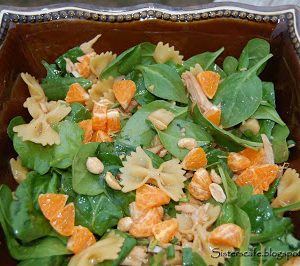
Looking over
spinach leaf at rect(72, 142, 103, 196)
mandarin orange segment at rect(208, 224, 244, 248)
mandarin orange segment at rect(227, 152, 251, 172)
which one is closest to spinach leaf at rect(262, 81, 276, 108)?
mandarin orange segment at rect(227, 152, 251, 172)

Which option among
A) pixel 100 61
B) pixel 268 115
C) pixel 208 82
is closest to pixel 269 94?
pixel 268 115

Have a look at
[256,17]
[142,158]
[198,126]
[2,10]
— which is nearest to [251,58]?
[256,17]

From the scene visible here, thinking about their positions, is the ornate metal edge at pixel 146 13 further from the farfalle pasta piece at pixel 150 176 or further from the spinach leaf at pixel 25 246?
the spinach leaf at pixel 25 246

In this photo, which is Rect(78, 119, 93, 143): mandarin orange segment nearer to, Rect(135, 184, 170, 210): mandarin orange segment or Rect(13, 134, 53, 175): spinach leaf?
Rect(13, 134, 53, 175): spinach leaf

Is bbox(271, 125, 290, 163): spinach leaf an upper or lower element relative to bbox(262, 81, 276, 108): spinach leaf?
lower

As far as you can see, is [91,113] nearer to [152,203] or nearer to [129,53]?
[129,53]

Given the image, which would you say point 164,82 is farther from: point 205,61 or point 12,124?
point 12,124

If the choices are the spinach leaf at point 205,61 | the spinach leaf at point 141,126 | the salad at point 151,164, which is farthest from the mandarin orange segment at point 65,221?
the spinach leaf at point 205,61
